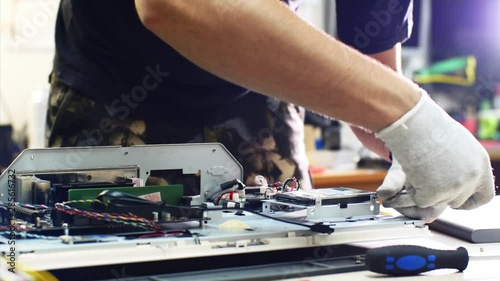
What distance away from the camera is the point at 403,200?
99cm

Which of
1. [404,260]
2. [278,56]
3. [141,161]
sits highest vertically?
[278,56]

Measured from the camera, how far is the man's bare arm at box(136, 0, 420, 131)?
831mm

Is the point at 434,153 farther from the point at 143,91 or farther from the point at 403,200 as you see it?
the point at 143,91

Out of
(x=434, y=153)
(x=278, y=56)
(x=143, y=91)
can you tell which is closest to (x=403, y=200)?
(x=434, y=153)

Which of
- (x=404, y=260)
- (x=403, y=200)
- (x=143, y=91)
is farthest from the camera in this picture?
(x=143, y=91)

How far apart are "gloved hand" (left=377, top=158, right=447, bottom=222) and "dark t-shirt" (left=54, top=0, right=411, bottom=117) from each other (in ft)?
1.41

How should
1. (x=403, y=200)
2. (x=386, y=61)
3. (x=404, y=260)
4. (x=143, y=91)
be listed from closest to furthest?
(x=404, y=260)
(x=403, y=200)
(x=143, y=91)
(x=386, y=61)

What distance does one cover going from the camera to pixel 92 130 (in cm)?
132

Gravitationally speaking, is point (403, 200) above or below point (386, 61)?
below

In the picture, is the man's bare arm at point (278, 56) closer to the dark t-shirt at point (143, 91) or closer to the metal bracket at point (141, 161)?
the metal bracket at point (141, 161)

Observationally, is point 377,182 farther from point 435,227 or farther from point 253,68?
point 253,68

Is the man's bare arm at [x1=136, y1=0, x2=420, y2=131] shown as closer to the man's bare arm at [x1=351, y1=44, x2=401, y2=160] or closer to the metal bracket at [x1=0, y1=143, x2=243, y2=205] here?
the metal bracket at [x1=0, y1=143, x2=243, y2=205]

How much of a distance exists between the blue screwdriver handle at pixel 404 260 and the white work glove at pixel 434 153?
4.6 inches

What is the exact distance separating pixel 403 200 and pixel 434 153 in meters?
0.10
